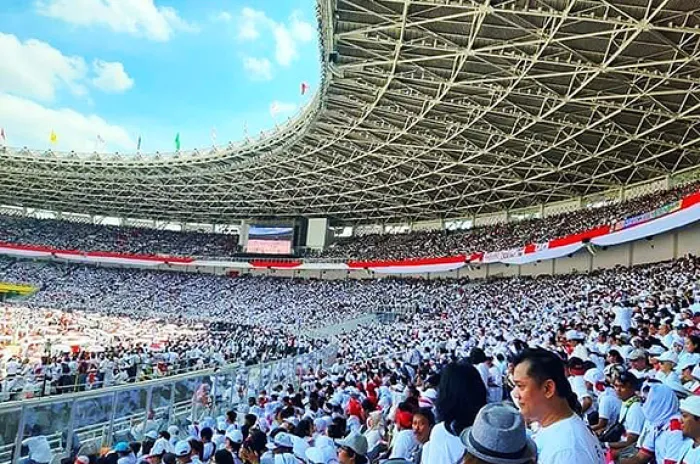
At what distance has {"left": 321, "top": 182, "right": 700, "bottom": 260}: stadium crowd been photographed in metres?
32.6

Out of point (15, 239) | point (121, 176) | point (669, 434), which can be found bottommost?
point (669, 434)

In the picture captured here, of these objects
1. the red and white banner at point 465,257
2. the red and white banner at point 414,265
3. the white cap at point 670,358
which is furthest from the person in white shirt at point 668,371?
the red and white banner at point 414,265

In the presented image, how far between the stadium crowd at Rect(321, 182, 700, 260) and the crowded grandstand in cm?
28

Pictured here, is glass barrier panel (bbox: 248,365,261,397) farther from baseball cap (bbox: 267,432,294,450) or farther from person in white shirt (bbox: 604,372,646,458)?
person in white shirt (bbox: 604,372,646,458)

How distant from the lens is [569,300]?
976 inches

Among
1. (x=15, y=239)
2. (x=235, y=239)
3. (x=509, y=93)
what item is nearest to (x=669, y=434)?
(x=509, y=93)

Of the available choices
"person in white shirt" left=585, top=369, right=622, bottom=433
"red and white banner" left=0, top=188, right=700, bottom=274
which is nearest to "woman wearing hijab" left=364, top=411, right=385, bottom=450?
"person in white shirt" left=585, top=369, right=622, bottom=433

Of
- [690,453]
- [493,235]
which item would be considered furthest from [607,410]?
[493,235]

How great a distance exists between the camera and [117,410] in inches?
390

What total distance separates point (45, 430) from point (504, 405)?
776cm

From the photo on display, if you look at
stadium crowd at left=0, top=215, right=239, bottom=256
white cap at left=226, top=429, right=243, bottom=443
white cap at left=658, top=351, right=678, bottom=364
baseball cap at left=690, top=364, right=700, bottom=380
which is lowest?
white cap at left=226, top=429, right=243, bottom=443

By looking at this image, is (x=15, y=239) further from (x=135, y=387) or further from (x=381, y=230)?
(x=135, y=387)

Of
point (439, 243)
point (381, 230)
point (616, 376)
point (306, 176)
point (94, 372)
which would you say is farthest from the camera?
point (381, 230)

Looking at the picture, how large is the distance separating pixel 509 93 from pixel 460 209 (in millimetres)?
24772
